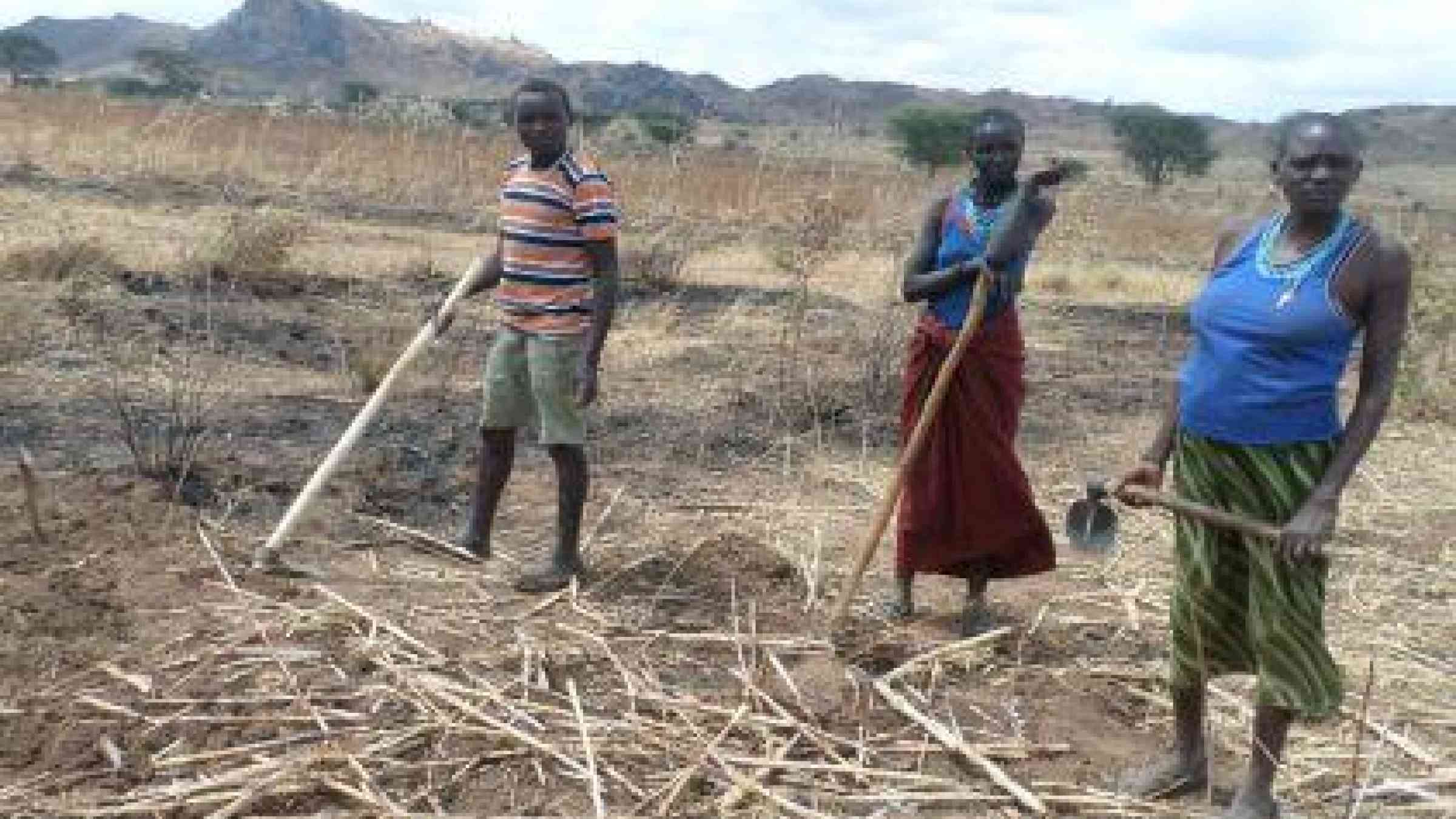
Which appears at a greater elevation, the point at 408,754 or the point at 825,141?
the point at 825,141

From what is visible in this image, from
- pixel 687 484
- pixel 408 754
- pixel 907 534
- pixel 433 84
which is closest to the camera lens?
pixel 408 754

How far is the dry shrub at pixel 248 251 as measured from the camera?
1120 cm

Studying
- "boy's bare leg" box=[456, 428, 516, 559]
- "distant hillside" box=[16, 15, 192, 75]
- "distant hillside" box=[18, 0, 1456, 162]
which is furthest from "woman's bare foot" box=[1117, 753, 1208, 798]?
"distant hillside" box=[16, 15, 192, 75]

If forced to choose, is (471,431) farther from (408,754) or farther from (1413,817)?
(1413,817)

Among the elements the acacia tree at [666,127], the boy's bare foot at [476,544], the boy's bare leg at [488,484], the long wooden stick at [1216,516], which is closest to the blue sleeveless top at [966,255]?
the long wooden stick at [1216,516]

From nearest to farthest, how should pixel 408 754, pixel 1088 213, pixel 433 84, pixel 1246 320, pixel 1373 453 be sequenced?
pixel 1246 320
pixel 408 754
pixel 1373 453
pixel 1088 213
pixel 433 84

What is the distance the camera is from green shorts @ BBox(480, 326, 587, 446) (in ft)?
17.4

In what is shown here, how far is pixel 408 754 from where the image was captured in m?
3.92

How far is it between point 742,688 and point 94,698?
1715mm

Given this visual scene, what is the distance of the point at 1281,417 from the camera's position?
351 cm

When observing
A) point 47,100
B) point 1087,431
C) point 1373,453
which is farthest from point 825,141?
point 47,100

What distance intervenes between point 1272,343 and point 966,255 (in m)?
1.56

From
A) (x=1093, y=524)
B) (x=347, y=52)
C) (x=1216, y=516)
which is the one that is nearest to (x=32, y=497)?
(x=1093, y=524)

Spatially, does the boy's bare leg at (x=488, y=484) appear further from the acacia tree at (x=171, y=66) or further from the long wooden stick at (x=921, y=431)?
the acacia tree at (x=171, y=66)
